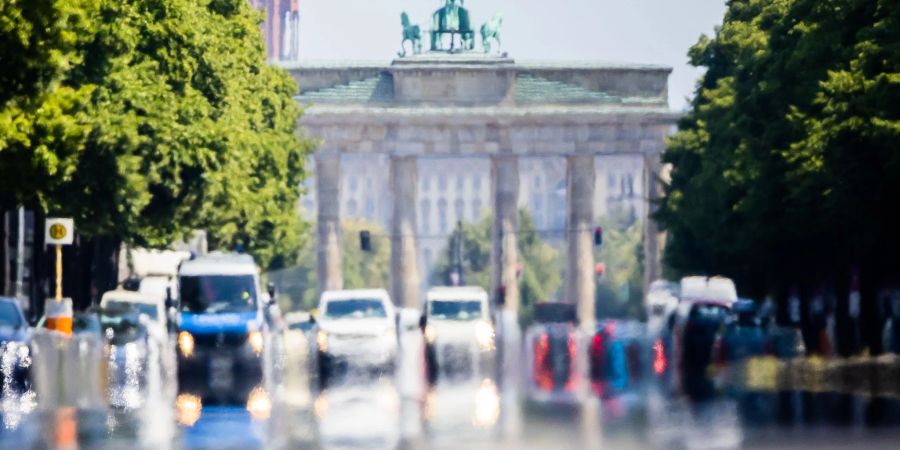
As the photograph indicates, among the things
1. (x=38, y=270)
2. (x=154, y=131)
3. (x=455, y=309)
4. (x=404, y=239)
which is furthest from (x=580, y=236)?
(x=455, y=309)

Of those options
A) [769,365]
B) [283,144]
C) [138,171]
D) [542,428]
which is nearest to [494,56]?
[283,144]

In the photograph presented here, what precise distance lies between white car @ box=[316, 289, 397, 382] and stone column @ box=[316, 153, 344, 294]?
→ 92.0 metres

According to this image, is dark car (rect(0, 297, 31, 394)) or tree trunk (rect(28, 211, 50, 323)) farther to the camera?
tree trunk (rect(28, 211, 50, 323))

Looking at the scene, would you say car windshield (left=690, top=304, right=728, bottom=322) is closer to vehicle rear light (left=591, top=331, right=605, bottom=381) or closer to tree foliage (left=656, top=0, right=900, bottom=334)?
vehicle rear light (left=591, top=331, right=605, bottom=381)

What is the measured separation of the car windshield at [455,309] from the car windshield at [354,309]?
289cm

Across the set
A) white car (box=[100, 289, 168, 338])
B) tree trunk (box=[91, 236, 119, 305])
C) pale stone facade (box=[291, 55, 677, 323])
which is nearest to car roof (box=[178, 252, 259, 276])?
white car (box=[100, 289, 168, 338])

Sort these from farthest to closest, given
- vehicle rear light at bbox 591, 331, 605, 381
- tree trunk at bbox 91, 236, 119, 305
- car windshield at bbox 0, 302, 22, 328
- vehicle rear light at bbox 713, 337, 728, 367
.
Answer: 1. tree trunk at bbox 91, 236, 119, 305
2. vehicle rear light at bbox 591, 331, 605, 381
3. vehicle rear light at bbox 713, 337, 728, 367
4. car windshield at bbox 0, 302, 22, 328

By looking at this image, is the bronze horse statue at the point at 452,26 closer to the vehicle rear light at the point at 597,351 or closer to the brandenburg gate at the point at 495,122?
the brandenburg gate at the point at 495,122

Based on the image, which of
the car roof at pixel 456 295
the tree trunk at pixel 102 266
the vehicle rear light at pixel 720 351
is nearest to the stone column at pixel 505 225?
the tree trunk at pixel 102 266

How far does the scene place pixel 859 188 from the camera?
61.1 meters

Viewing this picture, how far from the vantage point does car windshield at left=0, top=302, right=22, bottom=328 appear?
46.4m

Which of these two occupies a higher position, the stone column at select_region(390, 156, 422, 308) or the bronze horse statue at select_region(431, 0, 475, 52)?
the bronze horse statue at select_region(431, 0, 475, 52)

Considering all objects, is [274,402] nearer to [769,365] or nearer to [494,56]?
[769,365]

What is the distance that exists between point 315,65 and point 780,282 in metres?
70.6
